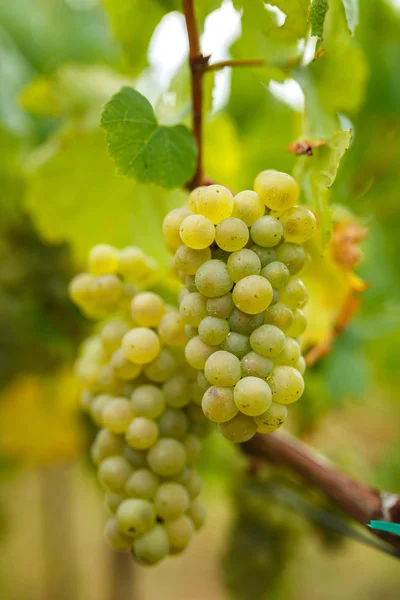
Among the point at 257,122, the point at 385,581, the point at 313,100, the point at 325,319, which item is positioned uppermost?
the point at 257,122

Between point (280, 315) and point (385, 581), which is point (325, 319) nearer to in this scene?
point (280, 315)

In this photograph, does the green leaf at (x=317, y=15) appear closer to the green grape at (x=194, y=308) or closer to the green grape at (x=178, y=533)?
the green grape at (x=194, y=308)

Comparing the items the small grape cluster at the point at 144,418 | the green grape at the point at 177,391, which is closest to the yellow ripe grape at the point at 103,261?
the small grape cluster at the point at 144,418

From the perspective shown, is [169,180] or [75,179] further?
[75,179]

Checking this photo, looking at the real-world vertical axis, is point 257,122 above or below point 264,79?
above

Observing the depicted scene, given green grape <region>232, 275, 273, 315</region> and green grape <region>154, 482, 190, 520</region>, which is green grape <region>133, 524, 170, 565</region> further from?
green grape <region>232, 275, 273, 315</region>

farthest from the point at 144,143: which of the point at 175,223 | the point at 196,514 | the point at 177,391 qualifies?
the point at 196,514

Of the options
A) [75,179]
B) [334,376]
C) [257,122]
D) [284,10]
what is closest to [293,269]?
[284,10]
